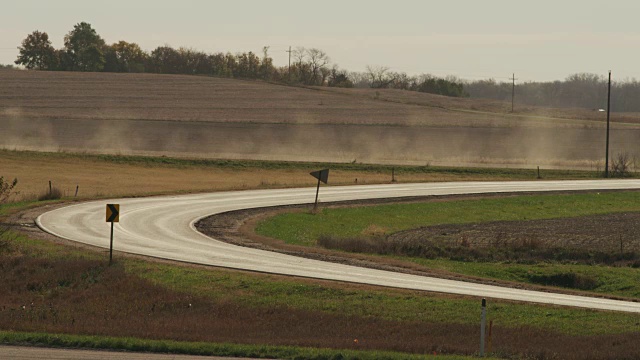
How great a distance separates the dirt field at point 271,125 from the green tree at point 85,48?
61.6ft

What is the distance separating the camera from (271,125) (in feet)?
325

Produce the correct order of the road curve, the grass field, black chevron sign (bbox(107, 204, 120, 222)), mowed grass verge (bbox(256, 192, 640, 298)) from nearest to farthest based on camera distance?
the grass field
the road curve
black chevron sign (bbox(107, 204, 120, 222))
mowed grass verge (bbox(256, 192, 640, 298))

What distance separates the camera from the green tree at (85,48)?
480ft

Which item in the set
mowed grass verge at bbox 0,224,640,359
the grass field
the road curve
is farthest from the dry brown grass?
mowed grass verge at bbox 0,224,640,359

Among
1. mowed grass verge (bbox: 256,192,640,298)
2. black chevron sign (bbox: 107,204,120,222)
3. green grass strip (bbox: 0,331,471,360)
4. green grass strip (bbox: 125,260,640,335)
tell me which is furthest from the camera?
mowed grass verge (bbox: 256,192,640,298)

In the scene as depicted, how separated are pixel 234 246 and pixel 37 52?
12366cm

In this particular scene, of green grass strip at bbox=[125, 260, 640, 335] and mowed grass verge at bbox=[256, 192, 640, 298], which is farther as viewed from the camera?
mowed grass verge at bbox=[256, 192, 640, 298]

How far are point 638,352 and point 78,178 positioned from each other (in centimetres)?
4933

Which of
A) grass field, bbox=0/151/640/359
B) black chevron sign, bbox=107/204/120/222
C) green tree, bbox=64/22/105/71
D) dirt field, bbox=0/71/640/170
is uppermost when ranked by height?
green tree, bbox=64/22/105/71

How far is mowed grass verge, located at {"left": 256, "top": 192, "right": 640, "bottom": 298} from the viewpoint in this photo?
3300 cm

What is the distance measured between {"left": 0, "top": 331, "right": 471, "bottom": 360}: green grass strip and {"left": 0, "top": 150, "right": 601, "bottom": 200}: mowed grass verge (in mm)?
36771

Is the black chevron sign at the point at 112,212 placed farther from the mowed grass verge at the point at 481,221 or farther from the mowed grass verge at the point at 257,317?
the mowed grass verge at the point at 481,221

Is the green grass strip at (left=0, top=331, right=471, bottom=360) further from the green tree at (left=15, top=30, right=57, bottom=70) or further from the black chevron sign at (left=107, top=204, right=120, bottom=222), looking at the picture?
the green tree at (left=15, top=30, right=57, bottom=70)

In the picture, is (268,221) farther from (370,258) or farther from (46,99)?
(46,99)
